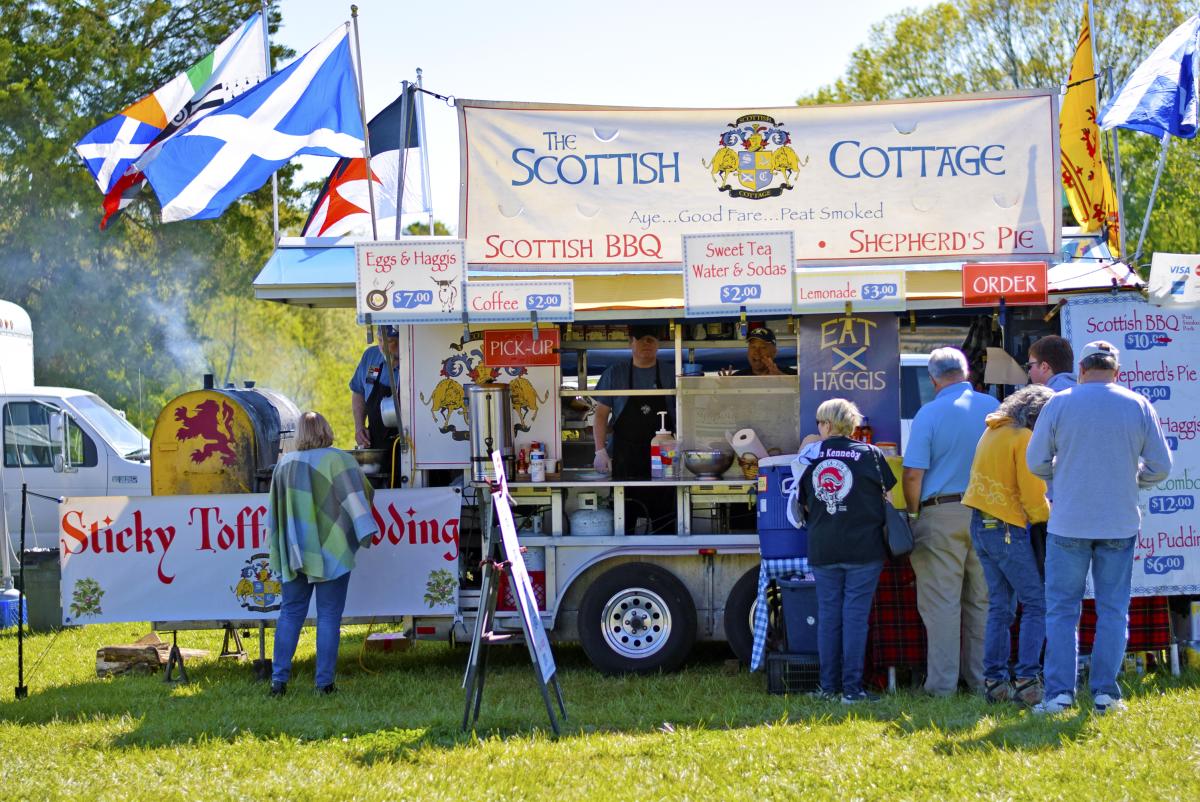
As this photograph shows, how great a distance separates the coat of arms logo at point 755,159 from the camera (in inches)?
369

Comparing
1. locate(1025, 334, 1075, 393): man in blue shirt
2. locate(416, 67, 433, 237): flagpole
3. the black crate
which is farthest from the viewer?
locate(416, 67, 433, 237): flagpole

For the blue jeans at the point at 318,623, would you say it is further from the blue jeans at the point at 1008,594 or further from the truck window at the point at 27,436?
the truck window at the point at 27,436

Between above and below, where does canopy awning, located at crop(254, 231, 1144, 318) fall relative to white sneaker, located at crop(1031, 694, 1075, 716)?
above

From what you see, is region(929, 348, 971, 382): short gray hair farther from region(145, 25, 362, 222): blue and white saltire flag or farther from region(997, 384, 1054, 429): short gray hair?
region(145, 25, 362, 222): blue and white saltire flag

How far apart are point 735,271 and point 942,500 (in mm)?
1944

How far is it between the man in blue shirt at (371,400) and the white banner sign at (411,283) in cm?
119

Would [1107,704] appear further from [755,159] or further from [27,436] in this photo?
[27,436]

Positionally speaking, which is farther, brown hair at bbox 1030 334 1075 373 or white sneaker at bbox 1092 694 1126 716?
brown hair at bbox 1030 334 1075 373

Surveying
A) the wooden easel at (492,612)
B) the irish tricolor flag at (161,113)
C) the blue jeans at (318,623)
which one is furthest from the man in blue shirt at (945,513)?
the irish tricolor flag at (161,113)

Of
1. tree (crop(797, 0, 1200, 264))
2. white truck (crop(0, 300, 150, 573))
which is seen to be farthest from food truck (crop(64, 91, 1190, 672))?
tree (crop(797, 0, 1200, 264))

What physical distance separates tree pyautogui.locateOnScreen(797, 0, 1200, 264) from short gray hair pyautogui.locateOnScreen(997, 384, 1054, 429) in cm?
1696

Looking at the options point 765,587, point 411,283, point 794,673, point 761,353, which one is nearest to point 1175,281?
point 761,353

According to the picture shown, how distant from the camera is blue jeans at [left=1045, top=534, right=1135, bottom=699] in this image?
6633 millimetres

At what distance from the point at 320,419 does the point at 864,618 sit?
345 centimetres
